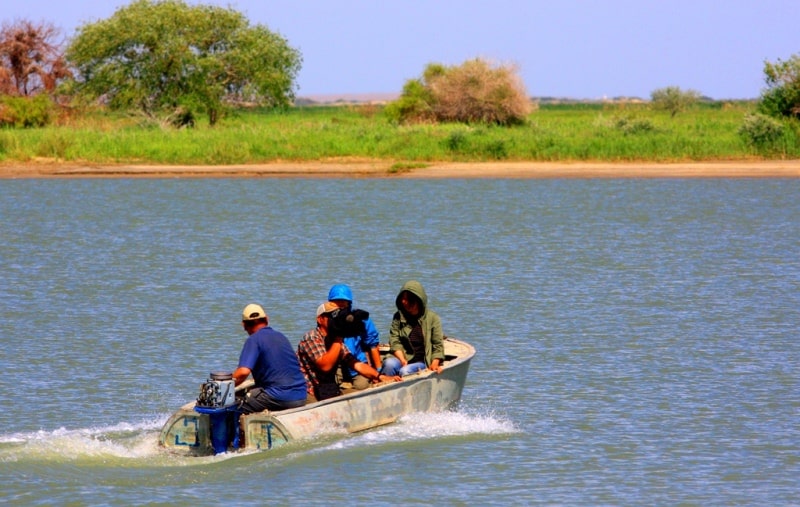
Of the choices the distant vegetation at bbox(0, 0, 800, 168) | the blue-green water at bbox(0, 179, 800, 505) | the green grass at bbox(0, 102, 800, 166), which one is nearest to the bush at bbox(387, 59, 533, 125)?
the distant vegetation at bbox(0, 0, 800, 168)

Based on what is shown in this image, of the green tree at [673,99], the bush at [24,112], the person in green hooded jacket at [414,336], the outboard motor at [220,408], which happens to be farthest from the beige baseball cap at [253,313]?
the green tree at [673,99]

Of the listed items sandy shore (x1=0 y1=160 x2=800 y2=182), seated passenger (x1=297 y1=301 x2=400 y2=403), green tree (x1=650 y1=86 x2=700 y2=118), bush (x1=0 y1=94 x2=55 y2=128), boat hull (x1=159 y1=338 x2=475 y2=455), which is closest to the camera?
boat hull (x1=159 y1=338 x2=475 y2=455)

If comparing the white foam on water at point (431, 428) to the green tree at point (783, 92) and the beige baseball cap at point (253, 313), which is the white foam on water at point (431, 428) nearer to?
the beige baseball cap at point (253, 313)

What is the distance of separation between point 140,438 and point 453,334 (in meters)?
6.54

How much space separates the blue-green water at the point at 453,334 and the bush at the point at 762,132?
8.57 meters

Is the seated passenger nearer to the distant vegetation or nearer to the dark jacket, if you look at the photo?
the dark jacket

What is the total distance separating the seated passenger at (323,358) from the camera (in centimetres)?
1168

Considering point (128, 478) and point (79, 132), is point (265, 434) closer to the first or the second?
point (128, 478)

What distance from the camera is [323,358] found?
1169 centimetres

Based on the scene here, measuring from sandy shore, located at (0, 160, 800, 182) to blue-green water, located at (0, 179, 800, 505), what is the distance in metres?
5.36

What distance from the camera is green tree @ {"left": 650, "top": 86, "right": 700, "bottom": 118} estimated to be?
90312 mm

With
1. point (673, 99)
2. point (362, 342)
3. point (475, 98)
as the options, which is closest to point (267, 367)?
point (362, 342)

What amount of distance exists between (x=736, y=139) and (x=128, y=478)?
38314 millimetres

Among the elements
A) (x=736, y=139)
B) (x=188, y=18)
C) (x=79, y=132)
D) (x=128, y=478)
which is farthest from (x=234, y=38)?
(x=128, y=478)
